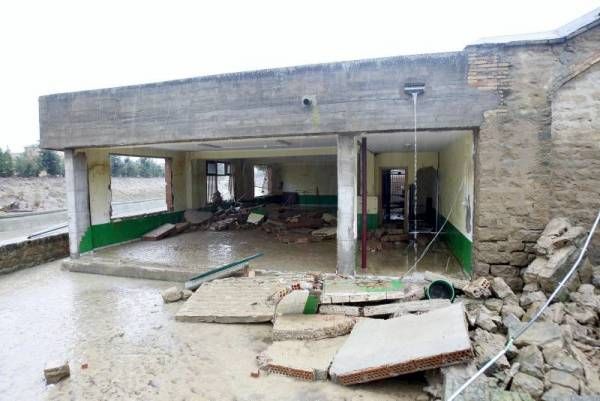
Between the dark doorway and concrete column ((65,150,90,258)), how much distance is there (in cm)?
957

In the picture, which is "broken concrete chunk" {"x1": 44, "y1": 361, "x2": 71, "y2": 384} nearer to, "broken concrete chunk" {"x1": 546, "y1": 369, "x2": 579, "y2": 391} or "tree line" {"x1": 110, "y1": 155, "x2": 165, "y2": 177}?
"broken concrete chunk" {"x1": 546, "y1": 369, "x2": 579, "y2": 391}

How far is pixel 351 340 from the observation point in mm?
4578

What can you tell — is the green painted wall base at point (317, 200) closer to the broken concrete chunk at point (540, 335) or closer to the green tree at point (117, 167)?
the broken concrete chunk at point (540, 335)

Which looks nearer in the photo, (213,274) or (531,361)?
(531,361)

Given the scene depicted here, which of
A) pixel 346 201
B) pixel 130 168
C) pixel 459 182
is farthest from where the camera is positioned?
pixel 130 168

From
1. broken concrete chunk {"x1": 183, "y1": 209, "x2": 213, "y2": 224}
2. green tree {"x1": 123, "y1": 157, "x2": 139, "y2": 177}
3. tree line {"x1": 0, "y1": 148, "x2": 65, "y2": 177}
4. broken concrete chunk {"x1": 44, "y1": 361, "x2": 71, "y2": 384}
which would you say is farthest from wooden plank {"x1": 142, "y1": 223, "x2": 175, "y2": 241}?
green tree {"x1": 123, "y1": 157, "x2": 139, "y2": 177}

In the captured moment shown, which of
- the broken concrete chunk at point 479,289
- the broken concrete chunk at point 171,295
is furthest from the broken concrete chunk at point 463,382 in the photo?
the broken concrete chunk at point 171,295

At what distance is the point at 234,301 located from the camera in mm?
6133

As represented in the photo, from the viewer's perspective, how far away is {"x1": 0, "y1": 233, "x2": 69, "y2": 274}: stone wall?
9281mm

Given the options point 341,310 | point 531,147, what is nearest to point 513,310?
point 341,310

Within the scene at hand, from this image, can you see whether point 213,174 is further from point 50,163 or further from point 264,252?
point 50,163

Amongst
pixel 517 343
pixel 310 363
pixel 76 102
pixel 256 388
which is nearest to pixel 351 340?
pixel 310 363

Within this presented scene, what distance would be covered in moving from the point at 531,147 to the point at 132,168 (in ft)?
114

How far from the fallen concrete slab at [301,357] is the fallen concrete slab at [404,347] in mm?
174
